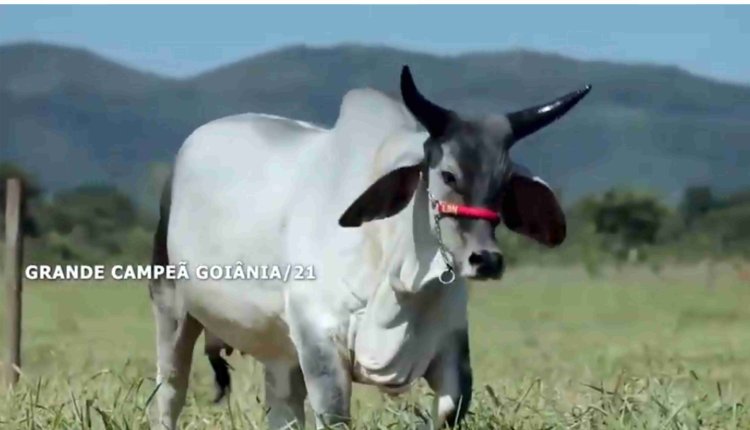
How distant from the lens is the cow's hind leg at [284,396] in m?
6.64

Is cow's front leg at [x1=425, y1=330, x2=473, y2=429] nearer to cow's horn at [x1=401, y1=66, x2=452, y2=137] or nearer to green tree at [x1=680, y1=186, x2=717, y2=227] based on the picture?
cow's horn at [x1=401, y1=66, x2=452, y2=137]

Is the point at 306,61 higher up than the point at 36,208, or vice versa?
the point at 306,61

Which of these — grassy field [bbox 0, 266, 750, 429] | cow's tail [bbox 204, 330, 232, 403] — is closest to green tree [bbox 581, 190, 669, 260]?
grassy field [bbox 0, 266, 750, 429]

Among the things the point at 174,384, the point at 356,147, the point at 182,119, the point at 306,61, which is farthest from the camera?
the point at 306,61

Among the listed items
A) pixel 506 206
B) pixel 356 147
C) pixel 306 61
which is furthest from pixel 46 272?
pixel 306 61

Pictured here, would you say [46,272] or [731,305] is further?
[731,305]

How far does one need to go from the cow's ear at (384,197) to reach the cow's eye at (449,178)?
0.19 meters

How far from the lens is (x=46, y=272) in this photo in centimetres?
823

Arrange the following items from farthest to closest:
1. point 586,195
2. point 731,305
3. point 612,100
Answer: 1. point 612,100
2. point 586,195
3. point 731,305

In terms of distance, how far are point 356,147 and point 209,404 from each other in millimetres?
2356

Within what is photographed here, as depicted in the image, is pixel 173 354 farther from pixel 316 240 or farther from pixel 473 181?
pixel 473 181

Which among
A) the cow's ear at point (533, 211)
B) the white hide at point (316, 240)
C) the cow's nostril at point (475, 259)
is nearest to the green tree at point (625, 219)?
the white hide at point (316, 240)

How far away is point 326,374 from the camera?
5.66 m

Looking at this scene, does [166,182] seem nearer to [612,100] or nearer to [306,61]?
[306,61]
